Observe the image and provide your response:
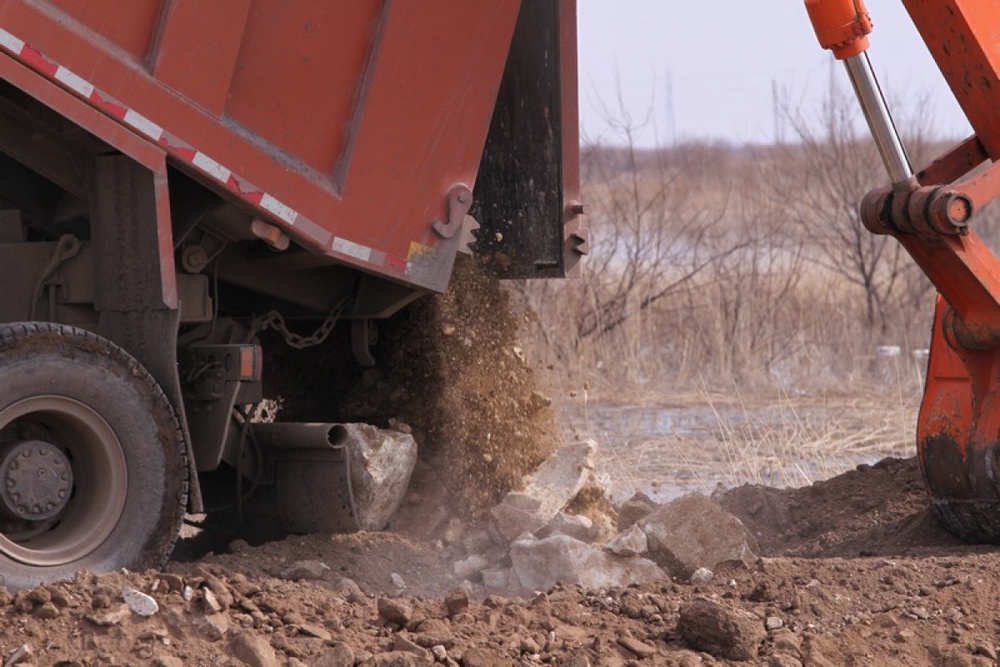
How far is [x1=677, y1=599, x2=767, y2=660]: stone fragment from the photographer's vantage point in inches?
138

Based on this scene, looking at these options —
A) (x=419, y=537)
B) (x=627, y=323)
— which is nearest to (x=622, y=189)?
(x=627, y=323)

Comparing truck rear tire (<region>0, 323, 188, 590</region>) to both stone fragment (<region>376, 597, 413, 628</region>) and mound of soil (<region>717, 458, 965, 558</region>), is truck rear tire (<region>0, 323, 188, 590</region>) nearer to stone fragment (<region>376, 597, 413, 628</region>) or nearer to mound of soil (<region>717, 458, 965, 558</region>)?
stone fragment (<region>376, 597, 413, 628</region>)

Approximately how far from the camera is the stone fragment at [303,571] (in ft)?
14.5

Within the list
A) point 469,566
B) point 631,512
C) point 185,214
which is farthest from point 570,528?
point 185,214

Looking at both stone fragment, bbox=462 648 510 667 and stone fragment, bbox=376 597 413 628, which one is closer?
stone fragment, bbox=462 648 510 667

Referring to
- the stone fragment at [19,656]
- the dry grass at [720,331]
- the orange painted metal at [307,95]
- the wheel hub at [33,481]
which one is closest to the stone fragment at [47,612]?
the stone fragment at [19,656]

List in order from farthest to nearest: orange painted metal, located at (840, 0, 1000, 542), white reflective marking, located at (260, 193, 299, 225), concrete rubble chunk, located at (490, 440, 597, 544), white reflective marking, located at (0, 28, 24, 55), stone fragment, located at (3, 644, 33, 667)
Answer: concrete rubble chunk, located at (490, 440, 597, 544), orange painted metal, located at (840, 0, 1000, 542), white reflective marking, located at (260, 193, 299, 225), white reflective marking, located at (0, 28, 24, 55), stone fragment, located at (3, 644, 33, 667)

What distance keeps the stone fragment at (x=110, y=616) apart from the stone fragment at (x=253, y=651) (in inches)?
10.8

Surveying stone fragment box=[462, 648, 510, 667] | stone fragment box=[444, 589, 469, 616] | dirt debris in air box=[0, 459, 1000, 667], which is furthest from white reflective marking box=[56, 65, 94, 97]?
stone fragment box=[462, 648, 510, 667]

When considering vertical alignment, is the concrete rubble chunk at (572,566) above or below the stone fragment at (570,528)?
below

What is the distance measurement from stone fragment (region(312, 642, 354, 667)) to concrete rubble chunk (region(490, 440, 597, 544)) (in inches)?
69.0

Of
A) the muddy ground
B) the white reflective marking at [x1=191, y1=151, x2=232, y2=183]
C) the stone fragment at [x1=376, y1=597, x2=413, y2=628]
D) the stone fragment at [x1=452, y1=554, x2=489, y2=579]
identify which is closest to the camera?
the muddy ground

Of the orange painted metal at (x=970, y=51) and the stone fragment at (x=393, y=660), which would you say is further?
the orange painted metal at (x=970, y=51)

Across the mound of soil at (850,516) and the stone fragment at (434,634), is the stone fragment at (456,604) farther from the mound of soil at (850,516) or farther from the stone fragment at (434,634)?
the mound of soil at (850,516)
